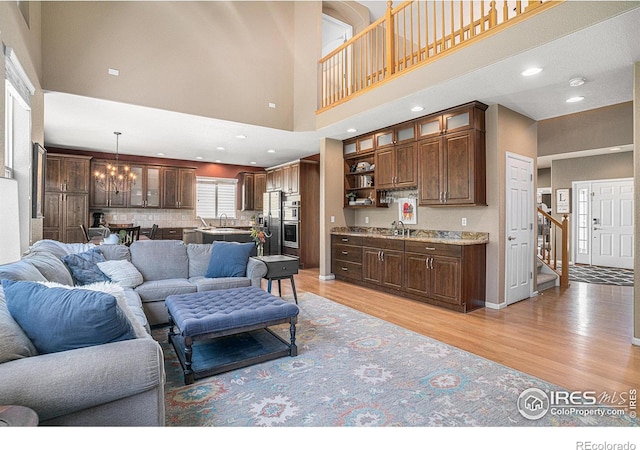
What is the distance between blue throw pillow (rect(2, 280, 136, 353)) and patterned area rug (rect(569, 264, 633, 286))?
7.25m

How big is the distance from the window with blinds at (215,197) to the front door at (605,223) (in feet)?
28.8

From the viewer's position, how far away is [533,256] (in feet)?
15.8

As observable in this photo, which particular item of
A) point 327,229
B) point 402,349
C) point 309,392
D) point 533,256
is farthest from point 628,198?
point 309,392

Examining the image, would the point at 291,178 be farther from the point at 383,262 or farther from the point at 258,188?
the point at 383,262

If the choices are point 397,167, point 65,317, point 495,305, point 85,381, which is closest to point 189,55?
point 397,167

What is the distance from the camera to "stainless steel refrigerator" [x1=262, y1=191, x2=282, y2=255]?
772 cm

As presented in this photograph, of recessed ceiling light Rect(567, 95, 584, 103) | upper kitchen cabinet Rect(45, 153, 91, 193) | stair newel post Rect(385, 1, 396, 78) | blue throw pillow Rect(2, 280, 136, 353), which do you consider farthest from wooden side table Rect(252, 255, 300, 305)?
upper kitchen cabinet Rect(45, 153, 91, 193)

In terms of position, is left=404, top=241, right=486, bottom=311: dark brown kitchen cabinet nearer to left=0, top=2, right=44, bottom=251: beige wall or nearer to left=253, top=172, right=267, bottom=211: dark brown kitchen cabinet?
left=0, top=2, right=44, bottom=251: beige wall

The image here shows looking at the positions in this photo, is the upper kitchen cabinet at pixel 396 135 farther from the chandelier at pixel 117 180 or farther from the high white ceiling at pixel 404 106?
the chandelier at pixel 117 180

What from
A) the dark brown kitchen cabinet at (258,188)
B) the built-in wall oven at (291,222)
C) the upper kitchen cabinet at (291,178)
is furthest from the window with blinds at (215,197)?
the built-in wall oven at (291,222)

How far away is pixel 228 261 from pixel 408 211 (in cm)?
311

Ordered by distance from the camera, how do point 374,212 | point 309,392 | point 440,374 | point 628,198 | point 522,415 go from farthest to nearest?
1. point 628,198
2. point 374,212
3. point 440,374
4. point 309,392
5. point 522,415

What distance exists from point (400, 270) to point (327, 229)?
1801 millimetres
